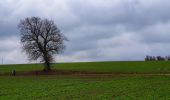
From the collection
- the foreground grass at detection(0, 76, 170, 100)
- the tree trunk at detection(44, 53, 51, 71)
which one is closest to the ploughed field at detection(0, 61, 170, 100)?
the foreground grass at detection(0, 76, 170, 100)

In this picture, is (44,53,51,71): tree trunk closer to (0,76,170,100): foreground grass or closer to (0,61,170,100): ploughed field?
(0,61,170,100): ploughed field

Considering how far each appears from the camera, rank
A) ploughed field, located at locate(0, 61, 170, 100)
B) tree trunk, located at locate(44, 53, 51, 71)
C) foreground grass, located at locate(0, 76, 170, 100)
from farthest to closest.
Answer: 1. tree trunk, located at locate(44, 53, 51, 71)
2. ploughed field, located at locate(0, 61, 170, 100)
3. foreground grass, located at locate(0, 76, 170, 100)

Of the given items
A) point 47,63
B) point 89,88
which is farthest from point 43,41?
point 89,88

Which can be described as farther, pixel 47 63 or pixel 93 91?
pixel 47 63

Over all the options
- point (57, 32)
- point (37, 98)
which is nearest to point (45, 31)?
point (57, 32)

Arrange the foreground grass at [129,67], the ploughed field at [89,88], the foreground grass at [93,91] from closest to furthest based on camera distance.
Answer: the foreground grass at [93,91], the ploughed field at [89,88], the foreground grass at [129,67]

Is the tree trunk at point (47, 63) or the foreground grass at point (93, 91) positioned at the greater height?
the tree trunk at point (47, 63)

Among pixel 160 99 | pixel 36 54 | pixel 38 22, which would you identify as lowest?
pixel 160 99

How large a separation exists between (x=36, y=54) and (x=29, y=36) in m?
4.29

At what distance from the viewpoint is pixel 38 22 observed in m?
96.1

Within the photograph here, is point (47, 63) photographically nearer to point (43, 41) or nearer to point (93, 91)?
point (43, 41)

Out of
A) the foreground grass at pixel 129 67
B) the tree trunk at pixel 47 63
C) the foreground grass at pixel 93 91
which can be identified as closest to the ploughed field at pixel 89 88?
the foreground grass at pixel 93 91

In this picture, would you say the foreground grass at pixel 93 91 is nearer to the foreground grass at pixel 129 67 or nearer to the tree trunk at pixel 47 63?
the foreground grass at pixel 129 67

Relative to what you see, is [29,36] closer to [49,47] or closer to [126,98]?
[49,47]
